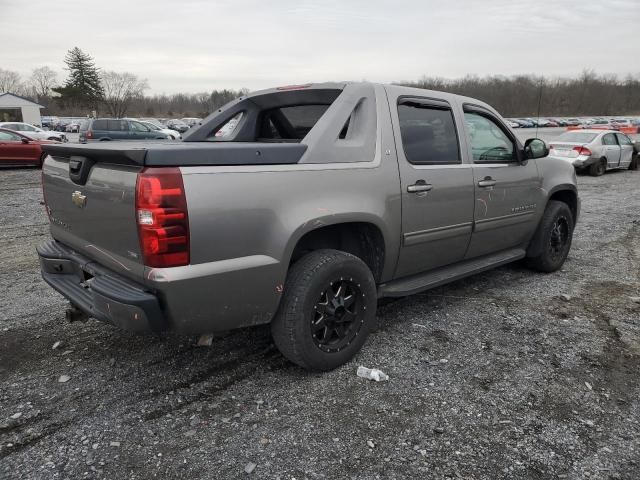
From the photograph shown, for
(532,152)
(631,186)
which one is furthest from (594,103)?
(532,152)

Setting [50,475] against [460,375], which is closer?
[50,475]

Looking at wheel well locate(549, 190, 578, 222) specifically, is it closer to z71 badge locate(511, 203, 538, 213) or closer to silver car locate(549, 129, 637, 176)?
z71 badge locate(511, 203, 538, 213)

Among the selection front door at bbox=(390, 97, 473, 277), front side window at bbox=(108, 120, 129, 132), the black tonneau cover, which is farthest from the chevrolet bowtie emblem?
front side window at bbox=(108, 120, 129, 132)

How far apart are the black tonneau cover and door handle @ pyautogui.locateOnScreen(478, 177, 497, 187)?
182 cm

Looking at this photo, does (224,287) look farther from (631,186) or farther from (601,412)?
(631,186)

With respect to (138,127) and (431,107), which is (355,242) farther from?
(138,127)

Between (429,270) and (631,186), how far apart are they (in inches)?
488

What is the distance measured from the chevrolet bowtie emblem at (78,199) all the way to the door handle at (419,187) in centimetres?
210

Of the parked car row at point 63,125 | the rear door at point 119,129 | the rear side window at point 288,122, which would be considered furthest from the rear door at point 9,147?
the parked car row at point 63,125

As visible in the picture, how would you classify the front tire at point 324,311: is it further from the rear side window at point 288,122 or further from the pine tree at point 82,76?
the pine tree at point 82,76

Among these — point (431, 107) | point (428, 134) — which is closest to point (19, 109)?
point (431, 107)

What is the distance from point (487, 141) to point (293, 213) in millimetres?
2371

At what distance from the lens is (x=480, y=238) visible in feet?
13.9

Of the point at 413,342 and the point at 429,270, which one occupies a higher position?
the point at 429,270
